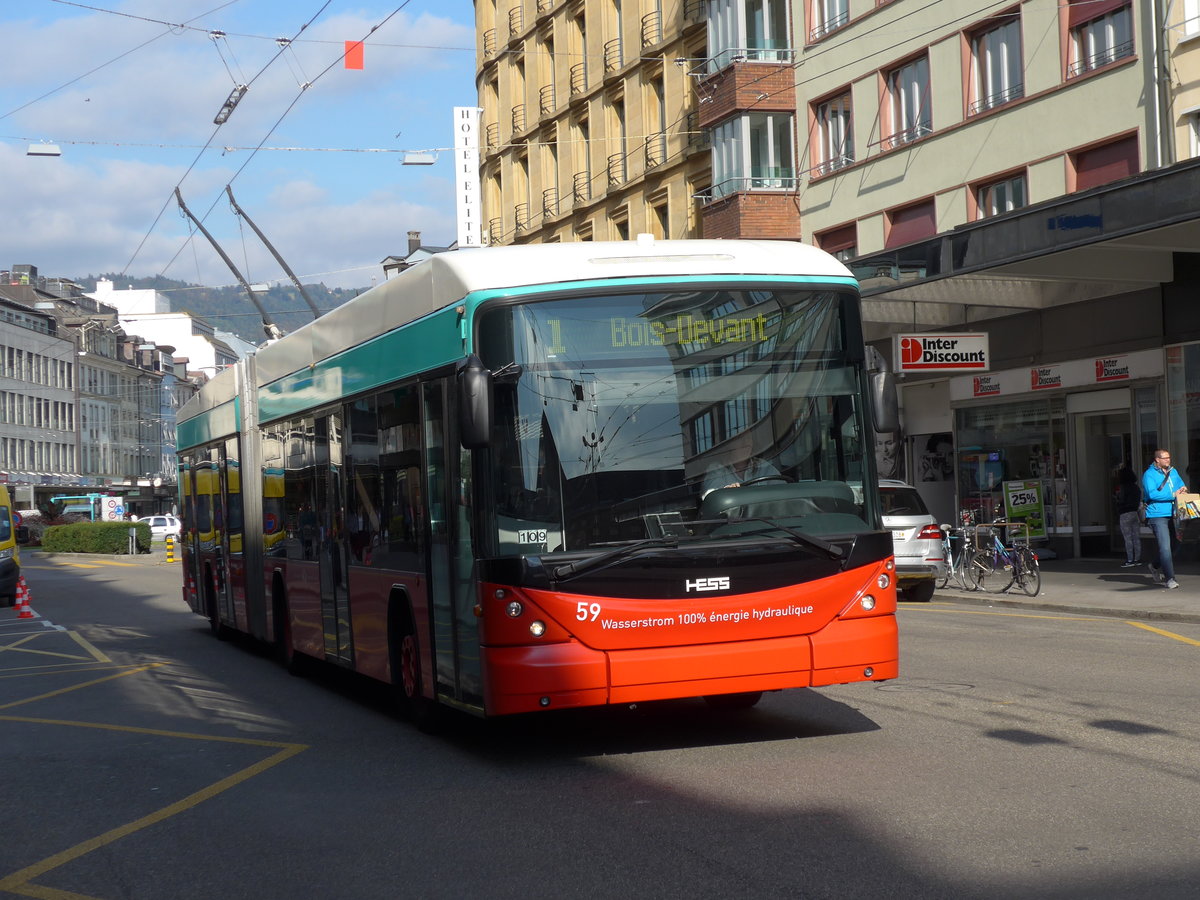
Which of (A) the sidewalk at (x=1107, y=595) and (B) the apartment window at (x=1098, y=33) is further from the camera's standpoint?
(B) the apartment window at (x=1098, y=33)

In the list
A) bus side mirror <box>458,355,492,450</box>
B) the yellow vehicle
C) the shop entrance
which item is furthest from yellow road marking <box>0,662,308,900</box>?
the shop entrance

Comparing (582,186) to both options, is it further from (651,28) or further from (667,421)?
(667,421)

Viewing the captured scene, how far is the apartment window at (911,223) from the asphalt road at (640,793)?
60.7 ft

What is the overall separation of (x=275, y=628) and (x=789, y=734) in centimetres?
688

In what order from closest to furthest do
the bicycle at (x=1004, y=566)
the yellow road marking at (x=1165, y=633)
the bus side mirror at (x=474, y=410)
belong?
the bus side mirror at (x=474, y=410), the yellow road marking at (x=1165, y=633), the bicycle at (x=1004, y=566)

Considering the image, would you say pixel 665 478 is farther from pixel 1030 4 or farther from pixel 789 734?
pixel 1030 4

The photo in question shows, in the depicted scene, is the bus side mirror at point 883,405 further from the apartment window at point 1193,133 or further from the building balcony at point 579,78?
the building balcony at point 579,78

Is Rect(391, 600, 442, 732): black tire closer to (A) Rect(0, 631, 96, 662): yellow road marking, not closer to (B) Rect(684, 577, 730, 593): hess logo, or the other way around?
(B) Rect(684, 577, 730, 593): hess logo

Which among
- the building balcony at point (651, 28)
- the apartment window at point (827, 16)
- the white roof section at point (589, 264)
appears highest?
the building balcony at point (651, 28)

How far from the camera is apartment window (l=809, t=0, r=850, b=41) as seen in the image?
A: 33.7m

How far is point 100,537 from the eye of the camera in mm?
60938

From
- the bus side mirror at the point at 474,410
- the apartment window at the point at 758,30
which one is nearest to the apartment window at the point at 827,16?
the apartment window at the point at 758,30

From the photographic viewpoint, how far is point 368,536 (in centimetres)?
1105

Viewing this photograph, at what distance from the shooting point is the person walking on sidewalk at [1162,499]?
20.3 metres
